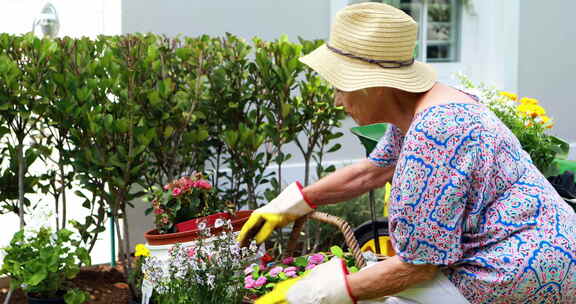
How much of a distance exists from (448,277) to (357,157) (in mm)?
3833

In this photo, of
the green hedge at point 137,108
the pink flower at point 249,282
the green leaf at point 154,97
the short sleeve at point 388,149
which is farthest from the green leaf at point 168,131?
the short sleeve at point 388,149

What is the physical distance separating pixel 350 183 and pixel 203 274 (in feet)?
1.91

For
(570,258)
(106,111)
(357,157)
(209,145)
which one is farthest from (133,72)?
(357,157)

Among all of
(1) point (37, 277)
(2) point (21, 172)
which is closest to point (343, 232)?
(1) point (37, 277)

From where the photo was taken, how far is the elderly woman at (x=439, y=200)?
1.74 meters

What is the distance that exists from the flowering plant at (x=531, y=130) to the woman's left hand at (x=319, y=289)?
139cm

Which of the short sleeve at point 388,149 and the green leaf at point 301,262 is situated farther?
the green leaf at point 301,262

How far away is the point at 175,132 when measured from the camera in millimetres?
3594

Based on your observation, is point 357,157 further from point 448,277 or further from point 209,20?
point 448,277

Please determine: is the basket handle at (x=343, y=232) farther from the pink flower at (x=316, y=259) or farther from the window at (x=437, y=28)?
the window at (x=437, y=28)

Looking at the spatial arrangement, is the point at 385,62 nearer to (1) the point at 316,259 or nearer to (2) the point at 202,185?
(1) the point at 316,259

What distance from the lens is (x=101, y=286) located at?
12.7 feet

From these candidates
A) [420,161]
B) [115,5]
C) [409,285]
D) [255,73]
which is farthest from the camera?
[115,5]

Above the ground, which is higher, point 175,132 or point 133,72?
point 133,72
